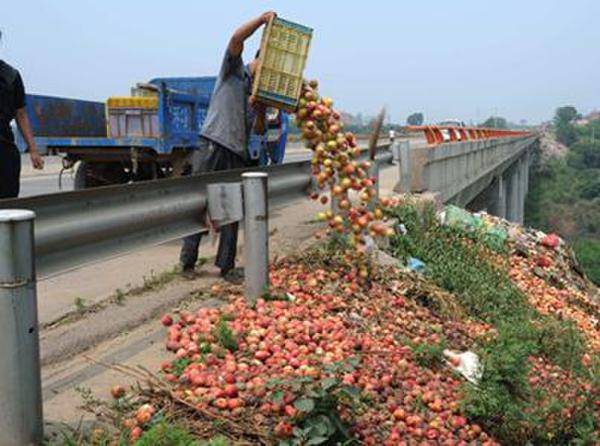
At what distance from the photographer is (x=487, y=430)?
11.4 feet

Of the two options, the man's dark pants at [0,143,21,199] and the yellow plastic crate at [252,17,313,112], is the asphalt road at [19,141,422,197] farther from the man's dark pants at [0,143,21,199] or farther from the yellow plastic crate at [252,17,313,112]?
the yellow plastic crate at [252,17,313,112]

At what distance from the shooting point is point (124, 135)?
26.5 feet

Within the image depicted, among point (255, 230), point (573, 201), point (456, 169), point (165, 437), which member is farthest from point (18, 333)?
point (573, 201)

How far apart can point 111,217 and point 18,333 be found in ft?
3.06

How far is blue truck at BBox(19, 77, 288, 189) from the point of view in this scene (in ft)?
25.8

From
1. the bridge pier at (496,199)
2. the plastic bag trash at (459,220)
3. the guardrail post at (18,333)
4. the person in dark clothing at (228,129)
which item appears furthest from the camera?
the bridge pier at (496,199)

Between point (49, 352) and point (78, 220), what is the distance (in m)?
1.01

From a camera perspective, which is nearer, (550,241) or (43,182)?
(550,241)

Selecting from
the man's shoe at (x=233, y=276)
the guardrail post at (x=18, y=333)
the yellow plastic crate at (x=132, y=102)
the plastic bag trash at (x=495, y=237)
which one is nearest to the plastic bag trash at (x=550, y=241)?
the plastic bag trash at (x=495, y=237)

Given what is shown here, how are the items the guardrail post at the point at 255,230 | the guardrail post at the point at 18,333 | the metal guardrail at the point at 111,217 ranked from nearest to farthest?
the guardrail post at the point at 18,333 → the metal guardrail at the point at 111,217 → the guardrail post at the point at 255,230

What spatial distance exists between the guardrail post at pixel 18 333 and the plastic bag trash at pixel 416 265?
161 inches

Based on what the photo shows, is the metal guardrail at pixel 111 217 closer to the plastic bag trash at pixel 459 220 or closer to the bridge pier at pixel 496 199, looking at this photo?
the plastic bag trash at pixel 459 220

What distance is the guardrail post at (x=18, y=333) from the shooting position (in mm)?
2408

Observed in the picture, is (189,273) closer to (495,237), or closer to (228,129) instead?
(228,129)
